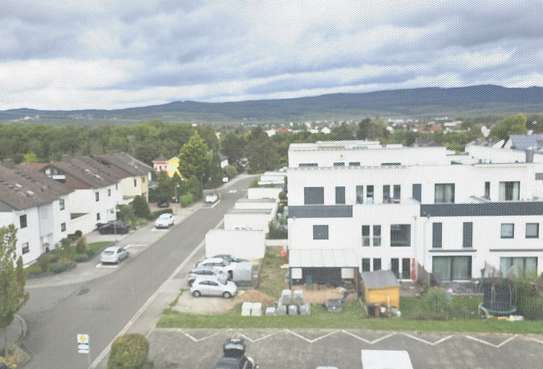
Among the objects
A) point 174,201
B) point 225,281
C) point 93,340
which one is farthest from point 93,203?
point 93,340

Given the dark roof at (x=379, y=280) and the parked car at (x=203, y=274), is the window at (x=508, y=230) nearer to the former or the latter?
the dark roof at (x=379, y=280)

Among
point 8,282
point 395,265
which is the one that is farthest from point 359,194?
point 8,282

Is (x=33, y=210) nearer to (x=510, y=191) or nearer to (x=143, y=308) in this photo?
(x=143, y=308)

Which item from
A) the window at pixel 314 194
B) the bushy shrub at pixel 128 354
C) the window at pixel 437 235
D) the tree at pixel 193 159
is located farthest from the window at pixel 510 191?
the tree at pixel 193 159

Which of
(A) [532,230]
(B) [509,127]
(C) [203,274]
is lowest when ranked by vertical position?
(C) [203,274]

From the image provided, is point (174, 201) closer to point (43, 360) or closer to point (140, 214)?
point (140, 214)

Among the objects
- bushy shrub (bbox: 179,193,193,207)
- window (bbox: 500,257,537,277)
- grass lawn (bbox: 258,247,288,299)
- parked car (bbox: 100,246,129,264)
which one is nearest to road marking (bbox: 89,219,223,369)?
parked car (bbox: 100,246,129,264)
